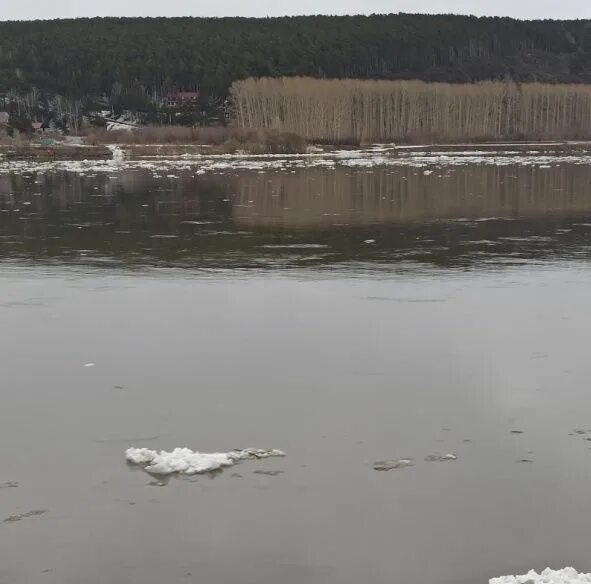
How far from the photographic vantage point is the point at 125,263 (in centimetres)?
1261

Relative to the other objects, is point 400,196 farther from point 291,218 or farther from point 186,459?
point 186,459

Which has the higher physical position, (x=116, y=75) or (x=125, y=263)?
(x=116, y=75)

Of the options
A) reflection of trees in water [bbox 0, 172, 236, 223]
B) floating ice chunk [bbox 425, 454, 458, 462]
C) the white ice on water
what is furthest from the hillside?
floating ice chunk [bbox 425, 454, 458, 462]

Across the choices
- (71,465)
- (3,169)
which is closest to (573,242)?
(71,465)

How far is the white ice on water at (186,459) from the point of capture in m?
5.16

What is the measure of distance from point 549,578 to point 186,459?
232 centimetres

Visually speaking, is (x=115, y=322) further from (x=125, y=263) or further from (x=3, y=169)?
(x=3, y=169)

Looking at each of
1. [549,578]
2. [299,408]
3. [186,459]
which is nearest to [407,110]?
[299,408]

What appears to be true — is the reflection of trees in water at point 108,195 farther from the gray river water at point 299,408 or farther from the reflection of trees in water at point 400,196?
the gray river water at point 299,408

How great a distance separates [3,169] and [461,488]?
42.0m

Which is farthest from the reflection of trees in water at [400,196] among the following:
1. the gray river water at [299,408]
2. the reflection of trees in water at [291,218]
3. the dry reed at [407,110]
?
the dry reed at [407,110]

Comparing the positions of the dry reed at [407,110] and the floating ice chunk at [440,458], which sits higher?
the dry reed at [407,110]

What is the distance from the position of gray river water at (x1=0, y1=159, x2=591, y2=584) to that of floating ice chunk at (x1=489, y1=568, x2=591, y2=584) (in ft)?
0.44

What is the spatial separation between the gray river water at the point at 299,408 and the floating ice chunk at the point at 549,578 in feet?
0.44
